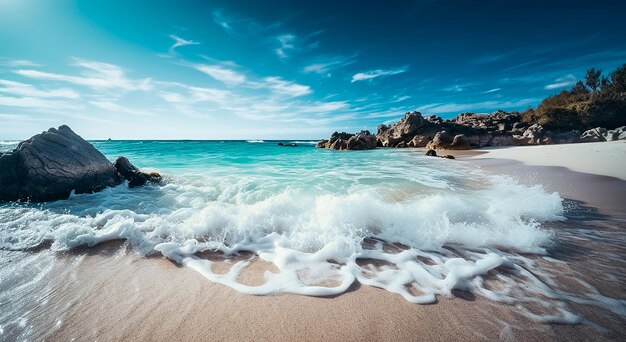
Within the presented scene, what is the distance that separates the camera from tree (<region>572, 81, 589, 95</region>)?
147 feet

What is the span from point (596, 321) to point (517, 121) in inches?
1892

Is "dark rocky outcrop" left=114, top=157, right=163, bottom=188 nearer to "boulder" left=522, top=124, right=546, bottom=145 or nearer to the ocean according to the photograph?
the ocean

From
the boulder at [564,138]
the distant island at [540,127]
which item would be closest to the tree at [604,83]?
the distant island at [540,127]

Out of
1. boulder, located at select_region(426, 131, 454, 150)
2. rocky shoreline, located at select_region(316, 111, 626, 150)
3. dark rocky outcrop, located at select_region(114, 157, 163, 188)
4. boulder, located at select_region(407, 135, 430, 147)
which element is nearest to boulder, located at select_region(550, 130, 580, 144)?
rocky shoreline, located at select_region(316, 111, 626, 150)

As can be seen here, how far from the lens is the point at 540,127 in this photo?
1096 inches

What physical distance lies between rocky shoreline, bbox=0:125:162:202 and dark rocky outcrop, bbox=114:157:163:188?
2.1 inches

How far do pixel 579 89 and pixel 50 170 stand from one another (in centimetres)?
7373

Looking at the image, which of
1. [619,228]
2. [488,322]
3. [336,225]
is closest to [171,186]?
[336,225]

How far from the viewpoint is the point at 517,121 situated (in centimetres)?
3756

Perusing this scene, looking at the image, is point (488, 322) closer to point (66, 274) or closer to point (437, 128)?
point (66, 274)

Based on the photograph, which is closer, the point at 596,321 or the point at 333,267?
the point at 596,321

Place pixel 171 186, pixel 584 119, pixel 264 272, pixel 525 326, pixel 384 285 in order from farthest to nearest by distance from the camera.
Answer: pixel 584 119, pixel 171 186, pixel 264 272, pixel 384 285, pixel 525 326

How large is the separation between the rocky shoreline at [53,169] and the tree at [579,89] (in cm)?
7013

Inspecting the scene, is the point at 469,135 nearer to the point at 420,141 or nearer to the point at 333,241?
the point at 420,141
